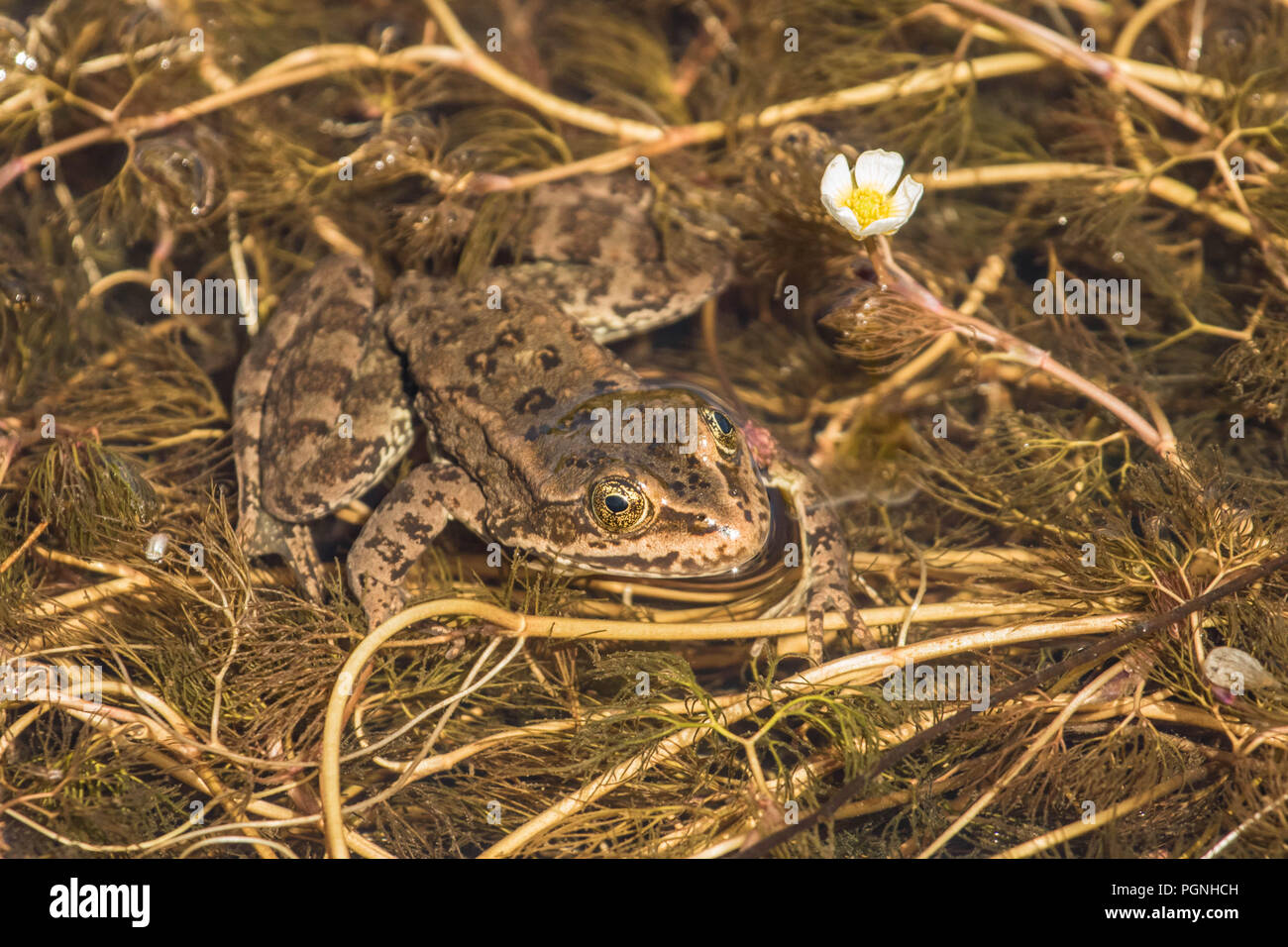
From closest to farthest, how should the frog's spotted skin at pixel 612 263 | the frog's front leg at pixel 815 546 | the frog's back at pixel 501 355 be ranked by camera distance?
the frog's front leg at pixel 815 546 → the frog's back at pixel 501 355 → the frog's spotted skin at pixel 612 263

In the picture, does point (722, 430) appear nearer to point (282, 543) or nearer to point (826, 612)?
point (826, 612)

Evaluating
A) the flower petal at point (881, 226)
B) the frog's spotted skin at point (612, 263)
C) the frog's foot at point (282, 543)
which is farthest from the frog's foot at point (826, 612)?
the frog's foot at point (282, 543)

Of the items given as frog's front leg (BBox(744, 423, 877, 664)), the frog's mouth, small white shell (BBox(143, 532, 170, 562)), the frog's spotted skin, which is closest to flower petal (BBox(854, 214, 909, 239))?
frog's front leg (BBox(744, 423, 877, 664))

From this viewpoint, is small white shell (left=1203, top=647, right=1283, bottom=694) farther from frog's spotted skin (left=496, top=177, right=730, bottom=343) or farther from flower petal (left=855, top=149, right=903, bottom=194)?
frog's spotted skin (left=496, top=177, right=730, bottom=343)

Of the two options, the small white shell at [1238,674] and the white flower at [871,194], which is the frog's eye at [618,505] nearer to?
the white flower at [871,194]
